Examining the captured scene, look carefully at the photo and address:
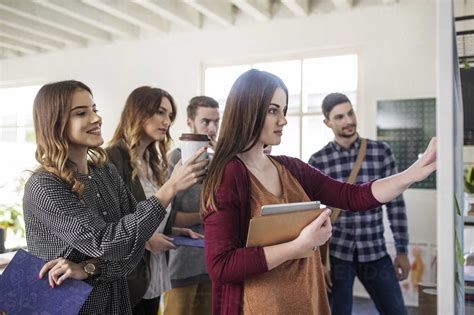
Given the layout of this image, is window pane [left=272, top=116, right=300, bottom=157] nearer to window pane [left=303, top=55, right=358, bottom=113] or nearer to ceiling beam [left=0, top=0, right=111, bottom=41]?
window pane [left=303, top=55, right=358, bottom=113]

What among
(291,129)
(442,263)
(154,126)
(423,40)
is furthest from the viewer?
(291,129)

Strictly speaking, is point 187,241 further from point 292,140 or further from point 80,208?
point 292,140

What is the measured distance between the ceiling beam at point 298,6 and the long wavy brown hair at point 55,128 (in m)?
1.79

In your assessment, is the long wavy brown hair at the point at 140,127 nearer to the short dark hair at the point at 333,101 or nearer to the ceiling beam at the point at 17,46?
the short dark hair at the point at 333,101

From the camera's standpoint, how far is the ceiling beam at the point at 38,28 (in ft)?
7.50

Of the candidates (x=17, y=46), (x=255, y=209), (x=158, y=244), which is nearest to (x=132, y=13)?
(x=17, y=46)

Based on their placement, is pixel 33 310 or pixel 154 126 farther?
pixel 154 126

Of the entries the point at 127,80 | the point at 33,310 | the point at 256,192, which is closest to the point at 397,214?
the point at 256,192

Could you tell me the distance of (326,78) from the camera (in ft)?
8.86

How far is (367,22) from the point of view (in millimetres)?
2586

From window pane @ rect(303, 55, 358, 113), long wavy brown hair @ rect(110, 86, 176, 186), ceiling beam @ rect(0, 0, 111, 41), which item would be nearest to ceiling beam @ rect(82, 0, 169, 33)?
ceiling beam @ rect(0, 0, 111, 41)

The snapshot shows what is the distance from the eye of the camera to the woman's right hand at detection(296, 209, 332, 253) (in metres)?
0.73

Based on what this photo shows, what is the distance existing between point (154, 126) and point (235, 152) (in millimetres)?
542

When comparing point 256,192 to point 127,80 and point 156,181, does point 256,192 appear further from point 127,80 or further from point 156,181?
point 127,80
